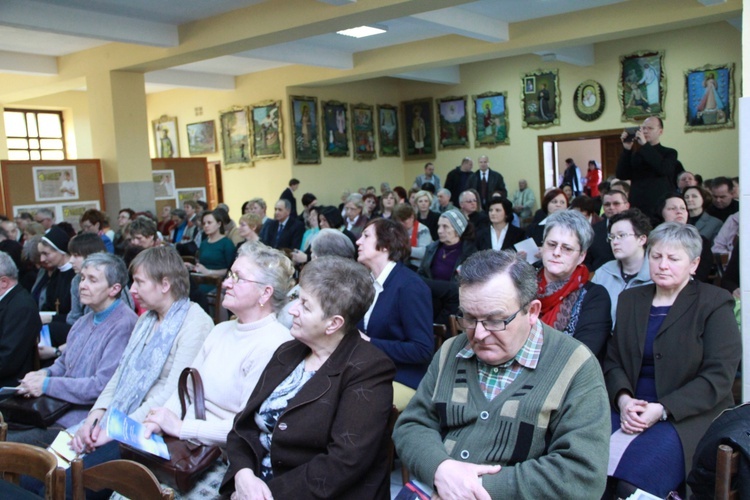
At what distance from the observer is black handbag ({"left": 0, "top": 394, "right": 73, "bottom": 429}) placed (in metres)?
3.11

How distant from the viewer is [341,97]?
1509 cm

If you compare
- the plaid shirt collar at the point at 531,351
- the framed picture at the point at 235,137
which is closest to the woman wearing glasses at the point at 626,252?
the plaid shirt collar at the point at 531,351

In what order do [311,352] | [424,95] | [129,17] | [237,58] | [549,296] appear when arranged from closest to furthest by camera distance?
[311,352] < [549,296] < [129,17] < [237,58] < [424,95]

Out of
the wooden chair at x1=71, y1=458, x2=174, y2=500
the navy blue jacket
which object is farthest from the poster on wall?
the wooden chair at x1=71, y1=458, x2=174, y2=500

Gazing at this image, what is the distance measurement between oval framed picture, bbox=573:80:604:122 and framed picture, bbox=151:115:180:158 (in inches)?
379

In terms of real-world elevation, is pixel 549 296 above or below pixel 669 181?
below

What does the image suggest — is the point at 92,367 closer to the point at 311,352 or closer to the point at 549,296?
the point at 311,352

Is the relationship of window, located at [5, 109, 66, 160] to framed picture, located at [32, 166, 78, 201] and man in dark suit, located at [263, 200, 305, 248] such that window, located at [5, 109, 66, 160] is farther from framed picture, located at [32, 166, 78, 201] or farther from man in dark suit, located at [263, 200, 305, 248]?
man in dark suit, located at [263, 200, 305, 248]

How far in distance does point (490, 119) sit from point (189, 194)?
7068 mm

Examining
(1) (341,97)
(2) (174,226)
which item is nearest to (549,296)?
(2) (174,226)

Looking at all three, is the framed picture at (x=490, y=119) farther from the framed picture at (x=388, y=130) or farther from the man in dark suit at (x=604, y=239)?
the man in dark suit at (x=604, y=239)

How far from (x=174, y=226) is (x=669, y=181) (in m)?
7.93

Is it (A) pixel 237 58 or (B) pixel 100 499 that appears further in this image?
(A) pixel 237 58


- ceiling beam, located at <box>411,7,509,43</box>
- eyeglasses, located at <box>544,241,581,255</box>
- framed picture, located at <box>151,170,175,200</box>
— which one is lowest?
eyeglasses, located at <box>544,241,581,255</box>
